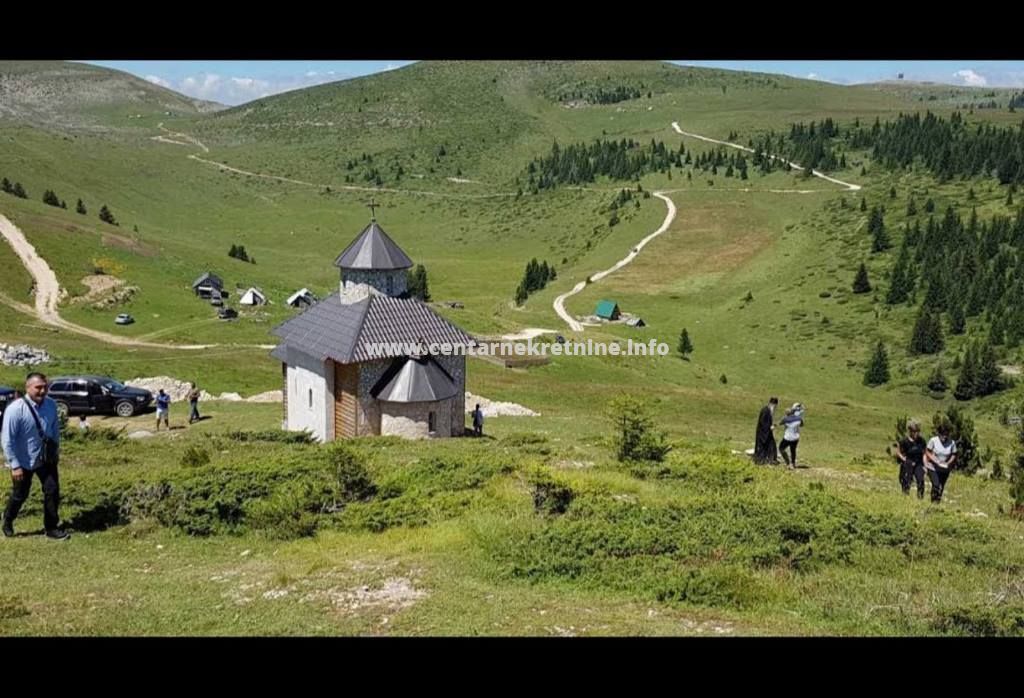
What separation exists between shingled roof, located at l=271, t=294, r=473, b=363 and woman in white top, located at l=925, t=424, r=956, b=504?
54.8 feet

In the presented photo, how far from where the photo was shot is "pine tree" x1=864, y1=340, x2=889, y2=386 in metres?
66.0

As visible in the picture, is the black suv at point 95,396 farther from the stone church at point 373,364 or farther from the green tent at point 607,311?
the green tent at point 607,311

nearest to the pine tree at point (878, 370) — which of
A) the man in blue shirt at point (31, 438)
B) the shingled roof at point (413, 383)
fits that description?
the shingled roof at point (413, 383)

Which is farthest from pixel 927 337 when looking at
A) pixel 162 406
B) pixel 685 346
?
pixel 162 406

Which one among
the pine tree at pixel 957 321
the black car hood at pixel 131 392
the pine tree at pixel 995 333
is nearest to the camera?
the black car hood at pixel 131 392

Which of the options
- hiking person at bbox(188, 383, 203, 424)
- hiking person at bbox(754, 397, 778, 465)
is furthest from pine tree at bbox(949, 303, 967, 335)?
hiking person at bbox(188, 383, 203, 424)

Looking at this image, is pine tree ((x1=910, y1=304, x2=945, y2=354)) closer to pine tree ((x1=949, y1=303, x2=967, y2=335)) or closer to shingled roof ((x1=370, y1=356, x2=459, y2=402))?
pine tree ((x1=949, y1=303, x2=967, y2=335))

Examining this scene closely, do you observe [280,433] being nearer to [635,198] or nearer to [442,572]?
[442,572]

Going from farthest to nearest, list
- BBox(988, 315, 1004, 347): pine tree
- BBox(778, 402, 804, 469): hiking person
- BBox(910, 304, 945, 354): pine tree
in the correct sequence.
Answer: BBox(910, 304, 945, 354): pine tree
BBox(988, 315, 1004, 347): pine tree
BBox(778, 402, 804, 469): hiking person

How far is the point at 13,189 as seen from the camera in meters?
95.6

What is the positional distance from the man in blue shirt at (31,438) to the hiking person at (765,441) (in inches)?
704

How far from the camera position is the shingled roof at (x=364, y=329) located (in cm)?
3002

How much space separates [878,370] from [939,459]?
50.1 metres
